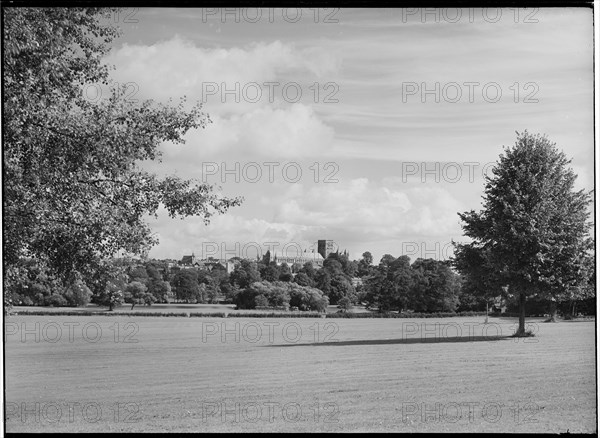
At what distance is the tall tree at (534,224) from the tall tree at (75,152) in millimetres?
12851

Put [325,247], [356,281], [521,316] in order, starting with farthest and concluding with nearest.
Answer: [521,316]
[356,281]
[325,247]

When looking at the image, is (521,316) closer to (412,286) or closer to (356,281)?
(412,286)

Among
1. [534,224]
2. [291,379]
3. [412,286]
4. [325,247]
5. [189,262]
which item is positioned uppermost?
[534,224]

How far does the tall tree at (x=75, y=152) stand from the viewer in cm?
1240

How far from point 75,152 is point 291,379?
733 cm

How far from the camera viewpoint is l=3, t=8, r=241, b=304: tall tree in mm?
12398

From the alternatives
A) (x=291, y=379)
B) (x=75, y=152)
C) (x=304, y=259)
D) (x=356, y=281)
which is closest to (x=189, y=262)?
(x=304, y=259)

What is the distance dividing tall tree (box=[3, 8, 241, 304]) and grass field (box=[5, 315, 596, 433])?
250 centimetres

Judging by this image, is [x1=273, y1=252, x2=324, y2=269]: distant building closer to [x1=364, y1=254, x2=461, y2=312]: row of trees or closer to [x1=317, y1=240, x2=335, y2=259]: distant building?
[x1=317, y1=240, x2=335, y2=259]: distant building

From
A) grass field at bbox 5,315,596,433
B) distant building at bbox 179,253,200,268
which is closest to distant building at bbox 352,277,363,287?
grass field at bbox 5,315,596,433

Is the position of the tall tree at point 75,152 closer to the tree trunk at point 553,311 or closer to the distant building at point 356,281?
the distant building at point 356,281

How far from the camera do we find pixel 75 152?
42.5ft
